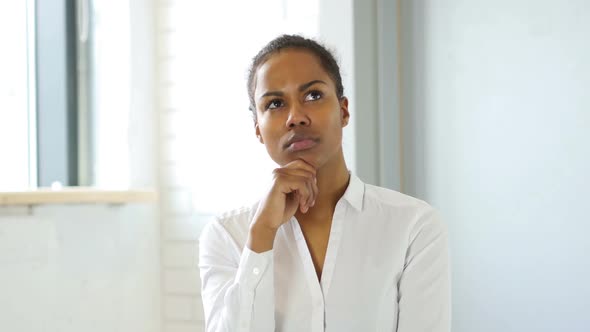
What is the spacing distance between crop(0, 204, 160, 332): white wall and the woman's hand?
0.69m

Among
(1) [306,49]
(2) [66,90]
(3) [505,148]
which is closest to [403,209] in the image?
(1) [306,49]

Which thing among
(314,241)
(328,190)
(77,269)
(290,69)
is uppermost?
(290,69)

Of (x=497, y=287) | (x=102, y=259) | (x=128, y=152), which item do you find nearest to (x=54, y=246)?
(x=102, y=259)

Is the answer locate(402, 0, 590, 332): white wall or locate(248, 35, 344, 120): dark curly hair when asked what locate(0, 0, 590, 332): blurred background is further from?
locate(248, 35, 344, 120): dark curly hair

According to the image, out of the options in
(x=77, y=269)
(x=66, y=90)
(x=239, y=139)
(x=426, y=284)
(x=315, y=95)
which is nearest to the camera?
(x=426, y=284)

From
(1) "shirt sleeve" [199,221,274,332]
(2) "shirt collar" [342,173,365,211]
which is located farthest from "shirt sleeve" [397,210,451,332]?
(1) "shirt sleeve" [199,221,274,332]

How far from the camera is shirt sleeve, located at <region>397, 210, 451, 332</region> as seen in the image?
1.44 m

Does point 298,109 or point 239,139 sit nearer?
point 298,109

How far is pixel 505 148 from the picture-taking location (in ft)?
6.74

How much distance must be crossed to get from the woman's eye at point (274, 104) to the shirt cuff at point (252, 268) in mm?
306

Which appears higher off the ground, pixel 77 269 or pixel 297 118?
pixel 297 118

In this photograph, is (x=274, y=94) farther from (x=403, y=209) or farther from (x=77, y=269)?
(x=77, y=269)

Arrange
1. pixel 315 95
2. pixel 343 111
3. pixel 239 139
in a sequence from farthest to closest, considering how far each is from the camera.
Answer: pixel 239 139 < pixel 343 111 < pixel 315 95

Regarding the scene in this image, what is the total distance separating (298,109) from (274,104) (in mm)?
73
